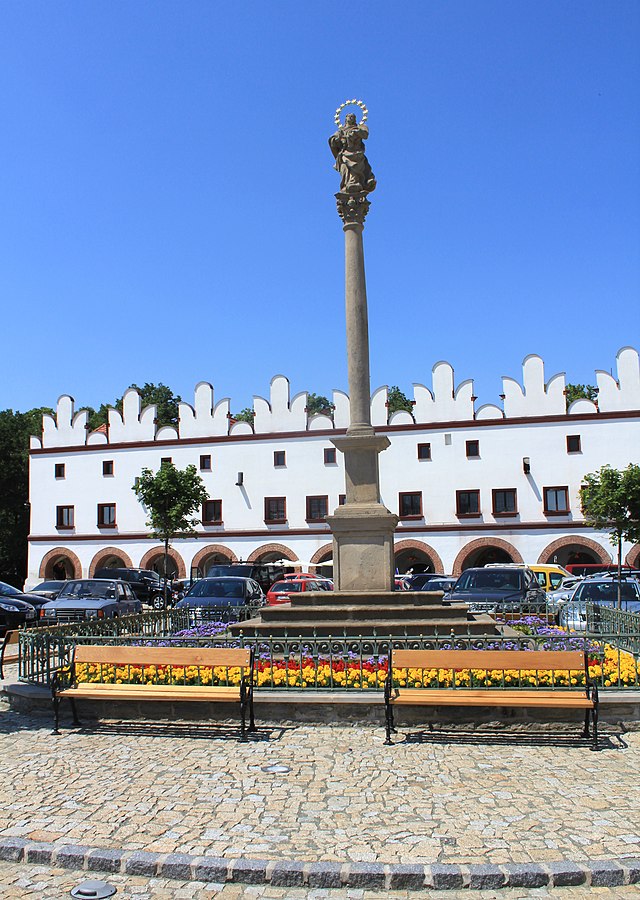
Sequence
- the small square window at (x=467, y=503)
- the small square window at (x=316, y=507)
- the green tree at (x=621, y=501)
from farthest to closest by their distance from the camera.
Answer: the small square window at (x=316, y=507) → the small square window at (x=467, y=503) → the green tree at (x=621, y=501)

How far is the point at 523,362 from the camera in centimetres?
4041

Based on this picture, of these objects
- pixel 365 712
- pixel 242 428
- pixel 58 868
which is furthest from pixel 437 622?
pixel 242 428

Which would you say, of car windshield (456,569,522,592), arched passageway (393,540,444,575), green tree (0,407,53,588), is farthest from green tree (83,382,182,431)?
car windshield (456,569,522,592)

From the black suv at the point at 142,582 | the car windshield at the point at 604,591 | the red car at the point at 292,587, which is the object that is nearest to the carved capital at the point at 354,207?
the car windshield at the point at 604,591

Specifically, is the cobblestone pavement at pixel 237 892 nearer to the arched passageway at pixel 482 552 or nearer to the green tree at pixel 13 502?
the arched passageway at pixel 482 552

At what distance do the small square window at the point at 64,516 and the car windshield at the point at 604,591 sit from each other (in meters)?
33.4

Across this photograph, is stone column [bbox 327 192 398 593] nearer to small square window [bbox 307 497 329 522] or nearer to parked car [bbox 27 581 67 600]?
parked car [bbox 27 581 67 600]

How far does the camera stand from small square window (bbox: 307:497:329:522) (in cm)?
4206

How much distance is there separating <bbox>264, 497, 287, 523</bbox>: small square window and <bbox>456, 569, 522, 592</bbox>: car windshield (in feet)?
77.4

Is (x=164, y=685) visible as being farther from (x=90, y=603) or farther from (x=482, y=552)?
(x=482, y=552)

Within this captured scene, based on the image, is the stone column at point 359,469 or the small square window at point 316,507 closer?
the stone column at point 359,469

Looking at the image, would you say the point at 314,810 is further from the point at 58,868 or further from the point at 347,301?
the point at 347,301

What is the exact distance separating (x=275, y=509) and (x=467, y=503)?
10.1m

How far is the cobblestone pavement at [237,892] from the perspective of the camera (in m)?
4.99
